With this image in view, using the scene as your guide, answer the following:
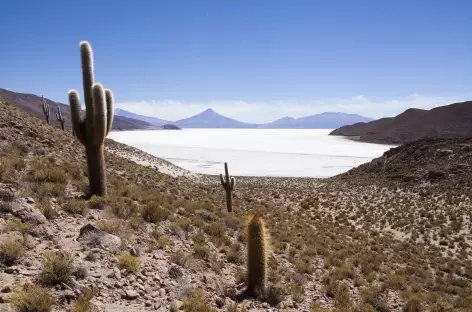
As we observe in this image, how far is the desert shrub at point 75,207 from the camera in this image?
9.47 m

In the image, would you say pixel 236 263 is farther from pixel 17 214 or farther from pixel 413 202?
pixel 413 202

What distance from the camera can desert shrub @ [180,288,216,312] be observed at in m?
→ 6.34

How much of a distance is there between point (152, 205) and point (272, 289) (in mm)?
5045

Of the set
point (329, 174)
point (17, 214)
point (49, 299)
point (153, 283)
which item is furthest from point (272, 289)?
point (329, 174)

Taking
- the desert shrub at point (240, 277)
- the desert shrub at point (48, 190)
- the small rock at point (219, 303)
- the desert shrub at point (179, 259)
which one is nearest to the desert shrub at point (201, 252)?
the desert shrub at point (179, 259)

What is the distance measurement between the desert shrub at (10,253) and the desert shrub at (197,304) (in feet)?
10.2

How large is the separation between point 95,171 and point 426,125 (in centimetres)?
13213

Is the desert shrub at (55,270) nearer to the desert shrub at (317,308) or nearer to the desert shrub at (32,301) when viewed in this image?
the desert shrub at (32,301)

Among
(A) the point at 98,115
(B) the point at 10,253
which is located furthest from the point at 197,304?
(A) the point at 98,115

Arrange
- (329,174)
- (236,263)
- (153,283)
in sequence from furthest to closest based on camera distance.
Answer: (329,174) < (236,263) < (153,283)

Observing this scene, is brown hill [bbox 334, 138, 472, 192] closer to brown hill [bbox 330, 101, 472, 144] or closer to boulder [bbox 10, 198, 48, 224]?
boulder [bbox 10, 198, 48, 224]

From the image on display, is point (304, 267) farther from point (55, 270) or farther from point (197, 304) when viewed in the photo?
point (55, 270)

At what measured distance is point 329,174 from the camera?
58500 mm

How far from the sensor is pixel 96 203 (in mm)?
10438
